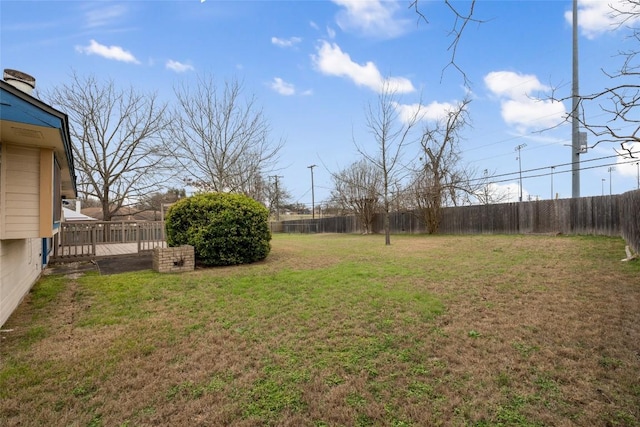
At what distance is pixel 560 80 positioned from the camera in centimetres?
280

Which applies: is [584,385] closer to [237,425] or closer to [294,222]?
[237,425]

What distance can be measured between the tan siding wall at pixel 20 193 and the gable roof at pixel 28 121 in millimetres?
174

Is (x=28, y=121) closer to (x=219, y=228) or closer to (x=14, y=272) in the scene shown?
(x=14, y=272)

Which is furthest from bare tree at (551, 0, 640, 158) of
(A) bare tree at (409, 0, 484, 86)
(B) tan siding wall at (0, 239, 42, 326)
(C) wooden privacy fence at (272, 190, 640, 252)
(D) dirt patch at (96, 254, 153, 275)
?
(D) dirt patch at (96, 254, 153, 275)

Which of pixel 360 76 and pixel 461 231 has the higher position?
pixel 360 76

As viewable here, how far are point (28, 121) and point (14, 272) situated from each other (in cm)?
231

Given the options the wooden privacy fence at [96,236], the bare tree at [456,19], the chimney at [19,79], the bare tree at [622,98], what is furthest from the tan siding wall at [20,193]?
the bare tree at [622,98]

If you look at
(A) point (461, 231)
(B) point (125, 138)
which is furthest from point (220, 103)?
(A) point (461, 231)

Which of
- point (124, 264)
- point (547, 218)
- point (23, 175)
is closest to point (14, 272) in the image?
point (23, 175)

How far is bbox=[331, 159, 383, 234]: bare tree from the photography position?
20500 mm

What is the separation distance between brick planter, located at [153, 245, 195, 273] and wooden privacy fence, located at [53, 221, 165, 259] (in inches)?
131

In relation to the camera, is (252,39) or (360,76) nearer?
(252,39)

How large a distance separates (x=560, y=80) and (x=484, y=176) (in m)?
15.7

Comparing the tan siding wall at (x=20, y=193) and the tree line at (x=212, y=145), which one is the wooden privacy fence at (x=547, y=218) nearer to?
the tree line at (x=212, y=145)
